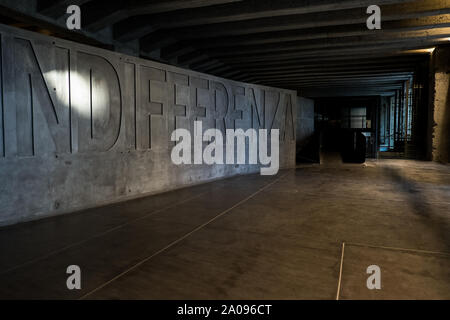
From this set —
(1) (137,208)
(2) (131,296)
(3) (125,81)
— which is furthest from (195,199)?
(2) (131,296)

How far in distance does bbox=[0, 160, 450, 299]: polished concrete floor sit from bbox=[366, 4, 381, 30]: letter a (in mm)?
4983

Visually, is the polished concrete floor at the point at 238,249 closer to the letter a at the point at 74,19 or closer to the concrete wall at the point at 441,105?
the letter a at the point at 74,19

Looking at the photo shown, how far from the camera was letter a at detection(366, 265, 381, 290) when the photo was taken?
8.73ft

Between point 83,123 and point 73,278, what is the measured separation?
10.5 feet

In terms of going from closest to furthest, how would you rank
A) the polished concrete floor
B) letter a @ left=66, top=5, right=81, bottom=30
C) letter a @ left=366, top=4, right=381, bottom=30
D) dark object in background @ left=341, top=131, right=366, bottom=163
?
the polished concrete floor < letter a @ left=66, top=5, right=81, bottom=30 < letter a @ left=366, top=4, right=381, bottom=30 < dark object in background @ left=341, top=131, right=366, bottom=163

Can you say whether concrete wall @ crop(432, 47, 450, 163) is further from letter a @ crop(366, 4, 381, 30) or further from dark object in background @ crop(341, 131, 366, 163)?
letter a @ crop(366, 4, 381, 30)

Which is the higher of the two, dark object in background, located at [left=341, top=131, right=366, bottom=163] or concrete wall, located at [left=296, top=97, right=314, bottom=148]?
concrete wall, located at [left=296, top=97, right=314, bottom=148]

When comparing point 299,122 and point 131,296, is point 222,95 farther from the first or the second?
point 299,122

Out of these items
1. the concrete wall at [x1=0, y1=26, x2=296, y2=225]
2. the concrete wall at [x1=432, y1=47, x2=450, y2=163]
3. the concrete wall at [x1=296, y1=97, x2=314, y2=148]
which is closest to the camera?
the concrete wall at [x1=0, y1=26, x2=296, y2=225]

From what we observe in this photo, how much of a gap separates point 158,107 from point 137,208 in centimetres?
230

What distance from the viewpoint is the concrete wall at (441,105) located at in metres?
12.5

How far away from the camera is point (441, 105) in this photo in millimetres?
12961

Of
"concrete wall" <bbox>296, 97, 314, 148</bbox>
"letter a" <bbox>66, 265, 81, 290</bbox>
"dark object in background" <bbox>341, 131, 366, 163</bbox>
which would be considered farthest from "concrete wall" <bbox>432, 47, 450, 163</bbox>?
"letter a" <bbox>66, 265, 81, 290</bbox>
